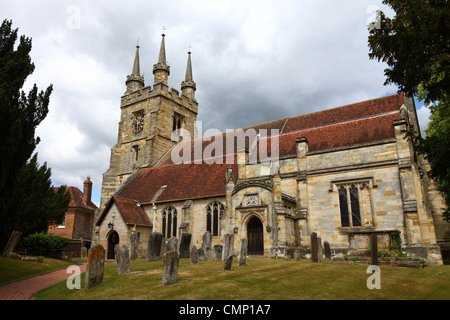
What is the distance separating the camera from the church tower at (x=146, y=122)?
3906 centimetres

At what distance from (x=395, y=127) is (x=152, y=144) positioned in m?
26.3

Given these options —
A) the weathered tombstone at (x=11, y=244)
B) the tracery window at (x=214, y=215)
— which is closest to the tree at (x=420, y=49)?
the tracery window at (x=214, y=215)

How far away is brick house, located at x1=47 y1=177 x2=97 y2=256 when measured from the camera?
37.4 meters

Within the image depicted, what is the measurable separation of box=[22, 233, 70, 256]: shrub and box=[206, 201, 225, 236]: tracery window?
1056 cm

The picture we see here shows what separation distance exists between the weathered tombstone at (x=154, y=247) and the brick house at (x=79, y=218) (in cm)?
2080

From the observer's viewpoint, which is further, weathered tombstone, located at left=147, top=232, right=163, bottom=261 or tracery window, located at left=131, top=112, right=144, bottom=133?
tracery window, located at left=131, top=112, right=144, bottom=133

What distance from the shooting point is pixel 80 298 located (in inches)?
356

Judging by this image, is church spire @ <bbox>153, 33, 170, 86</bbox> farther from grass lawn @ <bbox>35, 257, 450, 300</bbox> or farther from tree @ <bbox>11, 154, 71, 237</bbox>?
grass lawn @ <bbox>35, 257, 450, 300</bbox>

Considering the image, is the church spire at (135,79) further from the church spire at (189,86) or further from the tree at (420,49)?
the tree at (420,49)

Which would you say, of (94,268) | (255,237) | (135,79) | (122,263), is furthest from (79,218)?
(94,268)

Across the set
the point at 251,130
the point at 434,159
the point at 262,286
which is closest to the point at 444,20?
the point at 434,159

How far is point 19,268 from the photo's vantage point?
1545cm

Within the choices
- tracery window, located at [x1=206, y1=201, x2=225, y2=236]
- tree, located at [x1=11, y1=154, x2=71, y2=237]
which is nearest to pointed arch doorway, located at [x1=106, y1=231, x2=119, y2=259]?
tree, located at [x1=11, y1=154, x2=71, y2=237]
